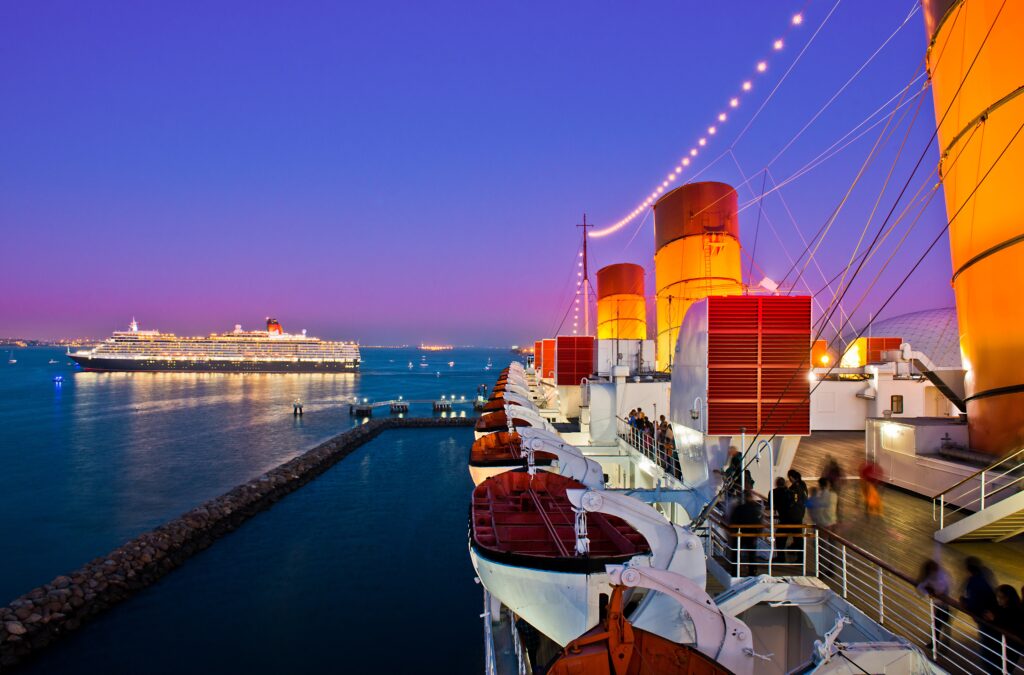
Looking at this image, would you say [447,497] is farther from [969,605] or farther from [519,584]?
[969,605]

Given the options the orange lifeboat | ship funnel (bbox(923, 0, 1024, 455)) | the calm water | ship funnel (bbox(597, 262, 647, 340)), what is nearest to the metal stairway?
ship funnel (bbox(923, 0, 1024, 455))

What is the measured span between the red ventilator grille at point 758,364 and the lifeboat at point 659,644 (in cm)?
357

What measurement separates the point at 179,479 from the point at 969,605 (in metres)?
29.5

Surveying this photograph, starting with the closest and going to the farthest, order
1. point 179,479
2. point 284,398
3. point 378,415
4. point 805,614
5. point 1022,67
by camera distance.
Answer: point 805,614 → point 1022,67 → point 179,479 → point 378,415 → point 284,398

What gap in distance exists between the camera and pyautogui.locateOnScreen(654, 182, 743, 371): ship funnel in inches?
838

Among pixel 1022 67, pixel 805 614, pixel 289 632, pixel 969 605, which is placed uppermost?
pixel 1022 67

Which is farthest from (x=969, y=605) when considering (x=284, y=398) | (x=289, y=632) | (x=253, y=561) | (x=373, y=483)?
(x=284, y=398)

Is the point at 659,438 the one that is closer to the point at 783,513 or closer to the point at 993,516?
the point at 783,513

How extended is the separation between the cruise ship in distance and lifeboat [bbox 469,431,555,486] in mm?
110634

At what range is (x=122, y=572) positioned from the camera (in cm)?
1476

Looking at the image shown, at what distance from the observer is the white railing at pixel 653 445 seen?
1076 cm

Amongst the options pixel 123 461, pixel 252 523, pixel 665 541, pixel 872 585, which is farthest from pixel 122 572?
pixel 123 461

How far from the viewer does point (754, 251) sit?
73.6 feet

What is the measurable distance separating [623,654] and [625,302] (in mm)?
28725
